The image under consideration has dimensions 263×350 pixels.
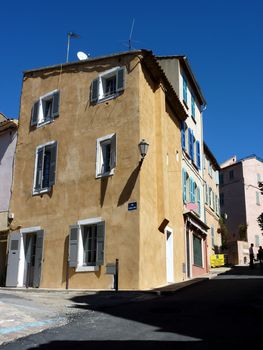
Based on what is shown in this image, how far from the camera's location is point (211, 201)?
96.6 feet

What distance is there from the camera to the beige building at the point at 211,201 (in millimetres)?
27906

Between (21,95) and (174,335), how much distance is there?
14.9 metres

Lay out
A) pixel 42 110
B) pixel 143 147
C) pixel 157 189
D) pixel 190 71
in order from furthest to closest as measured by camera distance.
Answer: pixel 190 71
pixel 42 110
pixel 157 189
pixel 143 147

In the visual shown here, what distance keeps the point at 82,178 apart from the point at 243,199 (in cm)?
3639

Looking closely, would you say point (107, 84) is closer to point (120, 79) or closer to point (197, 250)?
point (120, 79)

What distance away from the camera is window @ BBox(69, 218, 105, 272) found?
46.9ft

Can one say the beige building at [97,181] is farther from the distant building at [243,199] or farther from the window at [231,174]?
the window at [231,174]

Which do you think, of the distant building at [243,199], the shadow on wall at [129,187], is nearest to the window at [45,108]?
the shadow on wall at [129,187]

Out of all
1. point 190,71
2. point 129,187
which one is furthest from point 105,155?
point 190,71

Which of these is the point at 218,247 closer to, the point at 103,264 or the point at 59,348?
the point at 103,264

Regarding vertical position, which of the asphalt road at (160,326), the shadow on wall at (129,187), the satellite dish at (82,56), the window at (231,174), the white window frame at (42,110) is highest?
the window at (231,174)

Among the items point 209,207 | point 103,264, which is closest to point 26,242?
point 103,264

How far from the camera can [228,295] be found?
451 inches

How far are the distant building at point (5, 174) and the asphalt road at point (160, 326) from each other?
7579 mm
